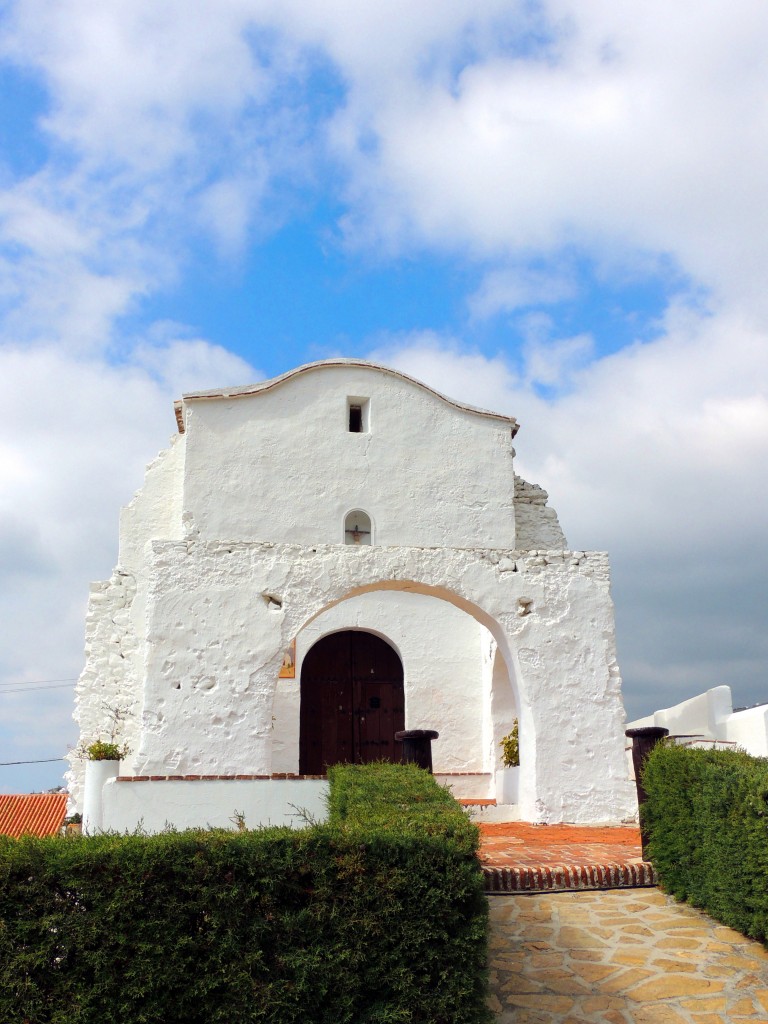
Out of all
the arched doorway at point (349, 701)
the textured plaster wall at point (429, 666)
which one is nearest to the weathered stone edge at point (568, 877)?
the textured plaster wall at point (429, 666)

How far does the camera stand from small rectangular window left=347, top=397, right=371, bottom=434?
50.4 feet

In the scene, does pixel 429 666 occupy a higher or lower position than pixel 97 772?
higher

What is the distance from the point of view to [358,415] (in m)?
15.7

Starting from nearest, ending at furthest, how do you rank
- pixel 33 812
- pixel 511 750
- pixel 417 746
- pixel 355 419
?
pixel 417 746 → pixel 511 750 → pixel 355 419 → pixel 33 812

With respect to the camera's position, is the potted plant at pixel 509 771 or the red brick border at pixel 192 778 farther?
the potted plant at pixel 509 771

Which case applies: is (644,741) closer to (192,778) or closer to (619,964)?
(619,964)

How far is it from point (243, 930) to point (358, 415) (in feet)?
38.4

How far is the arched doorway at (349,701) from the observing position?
14445 millimetres

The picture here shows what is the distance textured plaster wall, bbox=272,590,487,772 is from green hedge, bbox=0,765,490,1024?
30.3 feet

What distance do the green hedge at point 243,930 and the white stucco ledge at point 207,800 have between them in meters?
4.59

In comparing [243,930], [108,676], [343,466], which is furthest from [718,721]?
[243,930]

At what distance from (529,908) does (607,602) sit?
518cm

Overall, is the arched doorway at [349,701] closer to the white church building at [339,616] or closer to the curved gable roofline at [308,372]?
the white church building at [339,616]

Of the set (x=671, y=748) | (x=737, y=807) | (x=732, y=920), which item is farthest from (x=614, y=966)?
(x=671, y=748)
